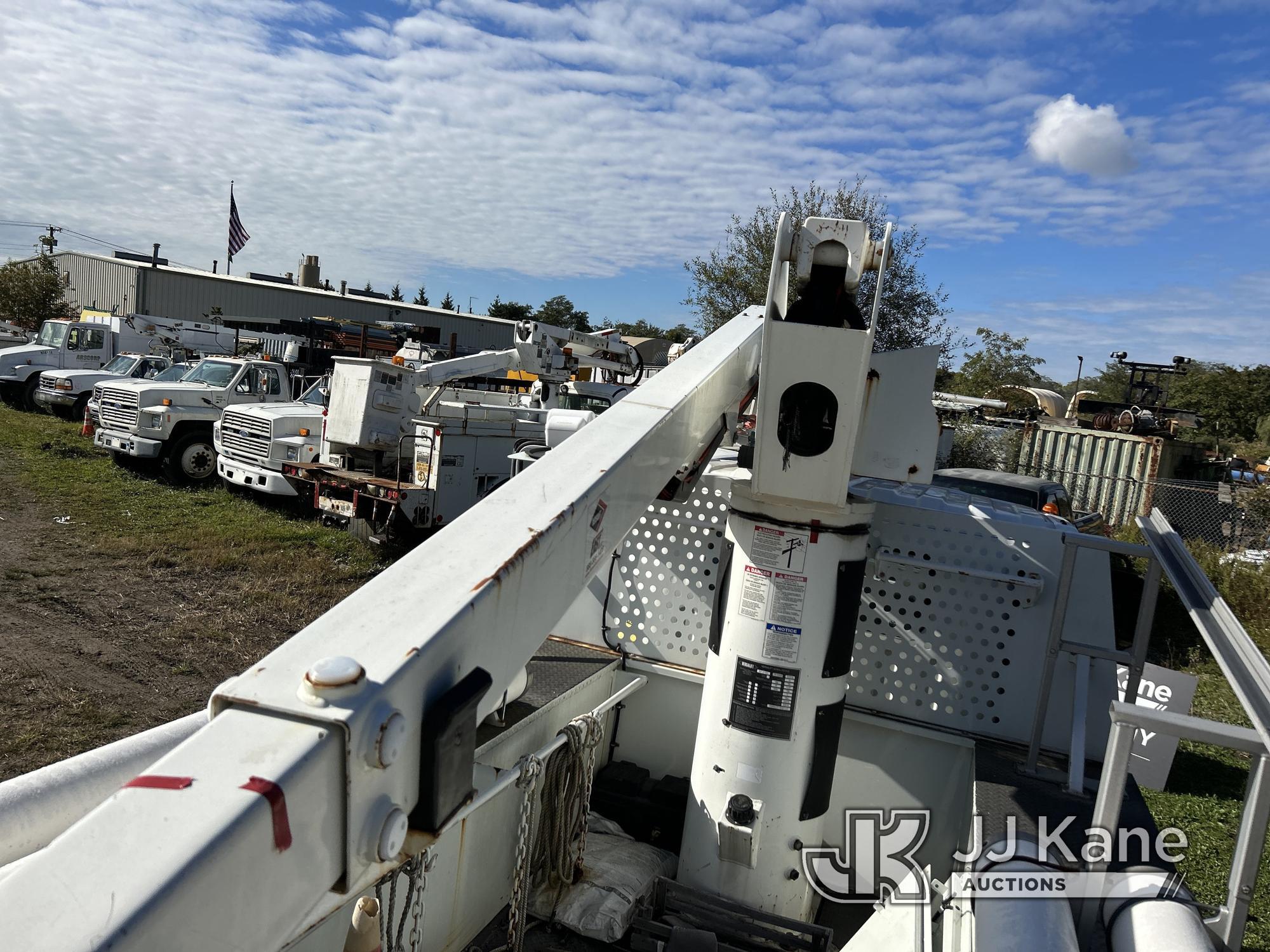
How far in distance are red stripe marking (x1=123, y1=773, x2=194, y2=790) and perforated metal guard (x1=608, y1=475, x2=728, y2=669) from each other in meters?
3.18

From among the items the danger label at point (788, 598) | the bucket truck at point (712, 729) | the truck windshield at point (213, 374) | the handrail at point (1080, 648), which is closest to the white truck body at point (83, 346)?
the truck windshield at point (213, 374)

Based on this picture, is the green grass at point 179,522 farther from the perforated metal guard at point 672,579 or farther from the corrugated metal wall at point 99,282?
the corrugated metal wall at point 99,282

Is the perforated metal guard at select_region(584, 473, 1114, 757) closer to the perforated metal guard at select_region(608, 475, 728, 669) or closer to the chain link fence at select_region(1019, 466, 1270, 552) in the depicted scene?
the perforated metal guard at select_region(608, 475, 728, 669)

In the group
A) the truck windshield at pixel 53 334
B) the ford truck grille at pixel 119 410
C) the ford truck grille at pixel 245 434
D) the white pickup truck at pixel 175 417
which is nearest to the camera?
the ford truck grille at pixel 245 434

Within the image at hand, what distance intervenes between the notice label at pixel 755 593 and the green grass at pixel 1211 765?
202 cm

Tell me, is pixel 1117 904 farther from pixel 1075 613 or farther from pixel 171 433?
pixel 171 433

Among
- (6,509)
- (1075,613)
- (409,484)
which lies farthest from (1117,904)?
(6,509)

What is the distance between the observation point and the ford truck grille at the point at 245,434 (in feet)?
39.8

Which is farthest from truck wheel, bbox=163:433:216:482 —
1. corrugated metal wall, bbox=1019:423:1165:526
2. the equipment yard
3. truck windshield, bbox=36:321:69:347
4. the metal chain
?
corrugated metal wall, bbox=1019:423:1165:526

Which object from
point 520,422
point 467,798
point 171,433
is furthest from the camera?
point 171,433

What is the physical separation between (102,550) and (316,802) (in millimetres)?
10281

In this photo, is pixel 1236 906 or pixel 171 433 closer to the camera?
pixel 1236 906

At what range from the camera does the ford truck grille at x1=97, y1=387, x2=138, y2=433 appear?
14055 mm

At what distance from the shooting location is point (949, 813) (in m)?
3.95
